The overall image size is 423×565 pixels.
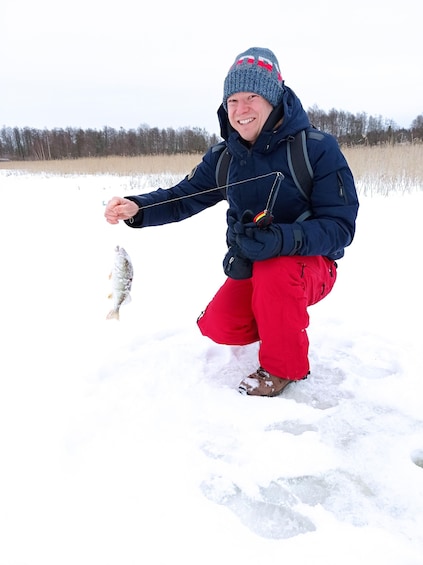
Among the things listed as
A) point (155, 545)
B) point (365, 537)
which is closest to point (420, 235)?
point (365, 537)

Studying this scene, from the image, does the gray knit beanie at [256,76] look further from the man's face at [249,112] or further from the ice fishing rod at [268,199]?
the ice fishing rod at [268,199]

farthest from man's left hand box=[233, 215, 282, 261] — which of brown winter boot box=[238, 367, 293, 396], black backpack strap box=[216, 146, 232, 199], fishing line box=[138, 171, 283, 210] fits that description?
brown winter boot box=[238, 367, 293, 396]

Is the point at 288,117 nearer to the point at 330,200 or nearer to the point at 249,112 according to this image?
the point at 249,112

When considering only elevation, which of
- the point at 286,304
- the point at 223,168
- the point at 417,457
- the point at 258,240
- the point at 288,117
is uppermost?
the point at 288,117

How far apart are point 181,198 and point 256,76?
0.81 metres

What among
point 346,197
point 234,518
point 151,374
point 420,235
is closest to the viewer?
point 234,518

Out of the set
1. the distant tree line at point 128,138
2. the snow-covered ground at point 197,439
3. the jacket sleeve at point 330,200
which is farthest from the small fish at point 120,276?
the distant tree line at point 128,138

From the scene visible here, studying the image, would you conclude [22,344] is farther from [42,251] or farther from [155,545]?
[42,251]

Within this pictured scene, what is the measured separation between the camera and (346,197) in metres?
1.95

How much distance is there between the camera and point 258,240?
1825 mm

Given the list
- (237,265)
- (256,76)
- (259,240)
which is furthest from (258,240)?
(256,76)

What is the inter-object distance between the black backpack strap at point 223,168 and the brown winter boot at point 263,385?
1044mm

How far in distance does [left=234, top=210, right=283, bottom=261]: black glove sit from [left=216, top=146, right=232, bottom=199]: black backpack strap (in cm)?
48

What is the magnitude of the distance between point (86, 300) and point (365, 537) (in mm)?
2554
